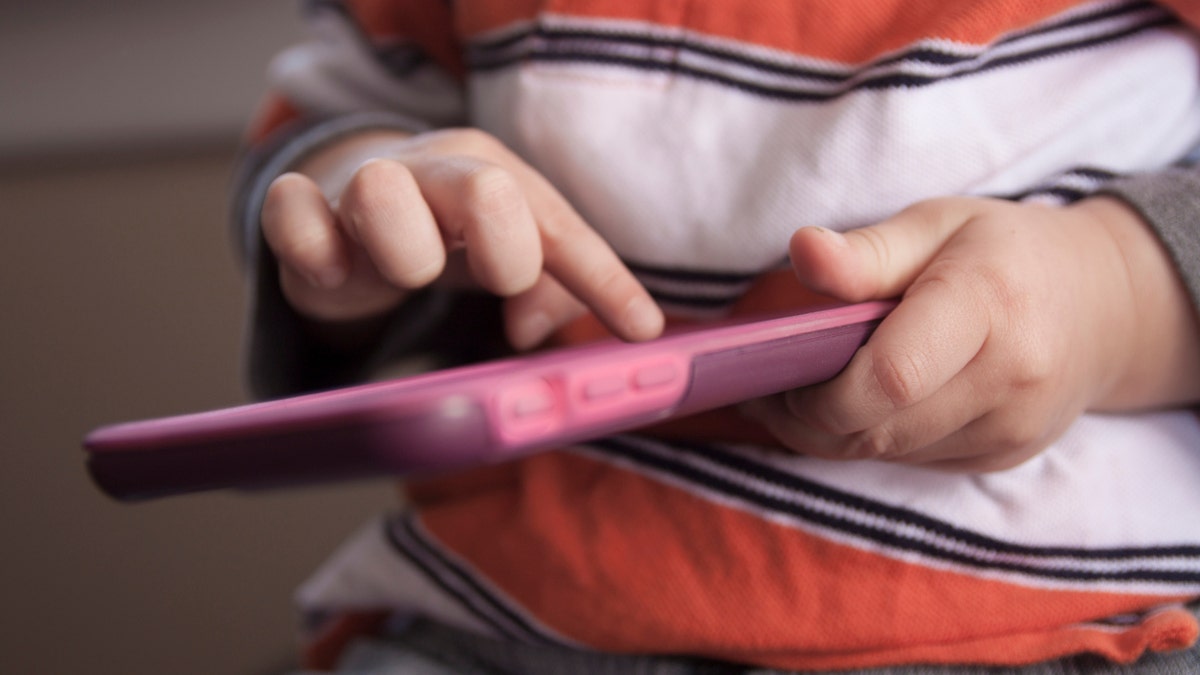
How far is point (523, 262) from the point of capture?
276mm

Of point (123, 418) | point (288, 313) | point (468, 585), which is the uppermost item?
point (288, 313)

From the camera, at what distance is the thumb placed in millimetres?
265

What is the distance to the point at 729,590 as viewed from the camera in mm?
345

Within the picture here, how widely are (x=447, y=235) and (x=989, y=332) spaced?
0.57 ft

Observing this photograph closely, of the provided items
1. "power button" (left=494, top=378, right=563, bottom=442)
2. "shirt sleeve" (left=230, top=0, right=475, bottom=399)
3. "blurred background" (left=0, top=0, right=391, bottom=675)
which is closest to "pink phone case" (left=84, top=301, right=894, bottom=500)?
"power button" (left=494, top=378, right=563, bottom=442)

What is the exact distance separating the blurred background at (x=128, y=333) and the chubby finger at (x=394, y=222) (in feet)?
1.91

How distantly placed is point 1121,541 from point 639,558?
0.18m

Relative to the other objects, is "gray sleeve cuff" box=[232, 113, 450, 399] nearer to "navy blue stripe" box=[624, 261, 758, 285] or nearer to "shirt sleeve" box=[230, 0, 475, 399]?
"shirt sleeve" box=[230, 0, 475, 399]

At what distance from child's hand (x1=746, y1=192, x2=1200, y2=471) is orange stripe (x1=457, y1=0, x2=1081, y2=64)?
7cm

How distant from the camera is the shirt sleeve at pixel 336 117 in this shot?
1.42 feet

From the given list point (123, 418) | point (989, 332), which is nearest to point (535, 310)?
point (989, 332)

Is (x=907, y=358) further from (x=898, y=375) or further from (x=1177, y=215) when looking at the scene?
(x=1177, y=215)

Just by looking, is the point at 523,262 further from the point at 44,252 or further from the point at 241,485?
the point at 44,252

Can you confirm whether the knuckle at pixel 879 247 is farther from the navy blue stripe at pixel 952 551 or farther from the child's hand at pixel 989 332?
the navy blue stripe at pixel 952 551
